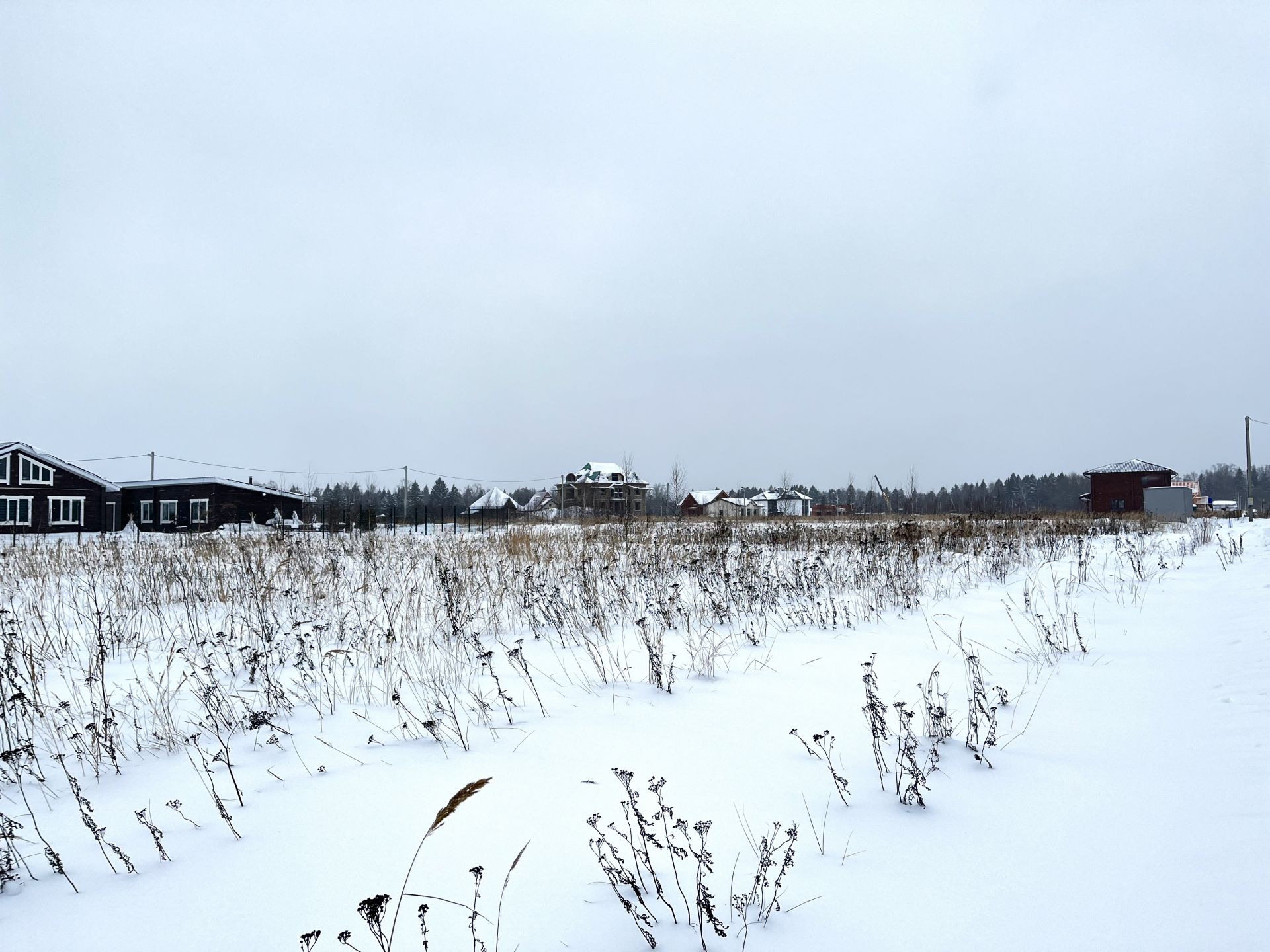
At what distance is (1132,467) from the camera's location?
150 ft

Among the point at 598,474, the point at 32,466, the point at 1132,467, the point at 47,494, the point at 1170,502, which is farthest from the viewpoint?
Answer: the point at 598,474

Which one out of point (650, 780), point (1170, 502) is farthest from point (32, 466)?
point (1170, 502)

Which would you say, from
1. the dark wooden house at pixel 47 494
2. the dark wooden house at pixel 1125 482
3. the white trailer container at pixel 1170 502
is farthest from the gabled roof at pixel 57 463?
the dark wooden house at pixel 1125 482

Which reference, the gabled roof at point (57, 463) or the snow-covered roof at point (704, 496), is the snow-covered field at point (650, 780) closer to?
the gabled roof at point (57, 463)

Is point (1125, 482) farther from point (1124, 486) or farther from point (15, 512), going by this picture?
point (15, 512)

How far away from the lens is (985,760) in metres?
2.59

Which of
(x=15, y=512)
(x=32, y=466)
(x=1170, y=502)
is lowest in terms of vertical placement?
(x=1170, y=502)

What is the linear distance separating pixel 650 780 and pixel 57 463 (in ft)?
141

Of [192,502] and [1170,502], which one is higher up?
[192,502]

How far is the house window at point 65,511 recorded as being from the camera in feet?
106

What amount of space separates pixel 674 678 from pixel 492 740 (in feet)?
4.65

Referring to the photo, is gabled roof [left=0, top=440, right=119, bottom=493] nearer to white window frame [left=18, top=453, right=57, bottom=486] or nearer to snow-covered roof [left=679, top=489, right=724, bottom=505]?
white window frame [left=18, top=453, right=57, bottom=486]

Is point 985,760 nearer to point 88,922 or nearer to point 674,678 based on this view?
point 674,678

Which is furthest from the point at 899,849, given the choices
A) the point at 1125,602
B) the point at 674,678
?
the point at 1125,602
